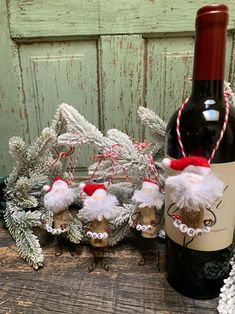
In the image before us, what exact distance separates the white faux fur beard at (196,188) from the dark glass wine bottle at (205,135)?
55mm

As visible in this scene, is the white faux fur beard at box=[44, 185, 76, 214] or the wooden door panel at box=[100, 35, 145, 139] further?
the wooden door panel at box=[100, 35, 145, 139]

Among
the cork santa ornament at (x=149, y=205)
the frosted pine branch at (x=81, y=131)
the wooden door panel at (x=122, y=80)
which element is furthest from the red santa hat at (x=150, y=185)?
the wooden door panel at (x=122, y=80)

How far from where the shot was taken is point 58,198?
1.43 ft

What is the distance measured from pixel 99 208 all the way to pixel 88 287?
0.13 m

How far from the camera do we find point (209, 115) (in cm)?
35

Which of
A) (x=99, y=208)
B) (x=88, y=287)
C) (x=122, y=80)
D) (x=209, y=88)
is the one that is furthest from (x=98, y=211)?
(x=122, y=80)

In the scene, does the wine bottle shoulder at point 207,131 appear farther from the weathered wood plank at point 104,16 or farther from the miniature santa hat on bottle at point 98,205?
the weathered wood plank at point 104,16

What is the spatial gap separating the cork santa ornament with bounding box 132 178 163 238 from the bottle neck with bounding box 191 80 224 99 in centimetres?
17

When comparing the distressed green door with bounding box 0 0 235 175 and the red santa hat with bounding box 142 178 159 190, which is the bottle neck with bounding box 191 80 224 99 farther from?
the distressed green door with bounding box 0 0 235 175

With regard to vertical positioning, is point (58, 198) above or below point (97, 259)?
above

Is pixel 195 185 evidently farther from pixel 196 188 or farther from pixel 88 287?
pixel 88 287

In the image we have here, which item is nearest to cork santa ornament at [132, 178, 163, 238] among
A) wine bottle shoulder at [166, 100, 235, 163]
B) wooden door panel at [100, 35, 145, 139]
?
wine bottle shoulder at [166, 100, 235, 163]


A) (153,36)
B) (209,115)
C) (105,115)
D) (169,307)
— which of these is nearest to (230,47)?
(153,36)

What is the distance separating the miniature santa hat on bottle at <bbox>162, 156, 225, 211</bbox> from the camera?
29cm
